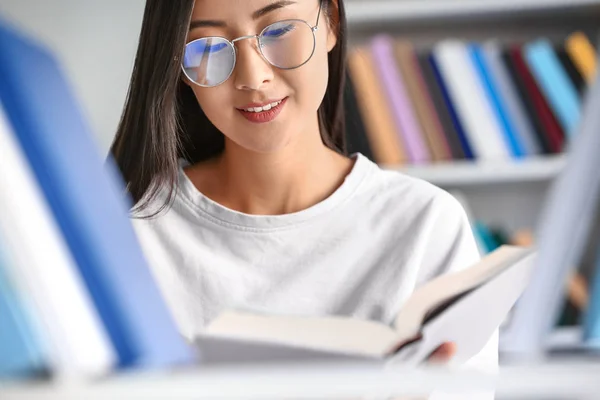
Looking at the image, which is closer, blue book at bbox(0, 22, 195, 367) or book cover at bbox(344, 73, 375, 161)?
blue book at bbox(0, 22, 195, 367)

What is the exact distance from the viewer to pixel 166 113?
1.21 metres

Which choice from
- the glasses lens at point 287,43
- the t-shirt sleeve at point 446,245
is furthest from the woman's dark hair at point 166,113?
the t-shirt sleeve at point 446,245

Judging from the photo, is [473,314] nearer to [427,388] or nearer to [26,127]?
[427,388]

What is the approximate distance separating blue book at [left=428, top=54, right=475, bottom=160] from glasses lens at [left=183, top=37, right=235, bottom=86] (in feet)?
2.65

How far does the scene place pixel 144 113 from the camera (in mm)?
1227

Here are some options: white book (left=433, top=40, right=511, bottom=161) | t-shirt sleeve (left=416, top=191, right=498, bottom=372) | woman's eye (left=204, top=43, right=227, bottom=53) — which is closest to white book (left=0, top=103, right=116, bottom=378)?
woman's eye (left=204, top=43, right=227, bottom=53)

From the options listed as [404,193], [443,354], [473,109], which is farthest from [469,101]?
[443,354]

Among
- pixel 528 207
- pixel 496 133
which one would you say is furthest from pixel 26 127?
pixel 528 207

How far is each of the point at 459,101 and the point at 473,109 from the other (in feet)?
0.13

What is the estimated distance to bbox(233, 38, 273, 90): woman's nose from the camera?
1082 mm

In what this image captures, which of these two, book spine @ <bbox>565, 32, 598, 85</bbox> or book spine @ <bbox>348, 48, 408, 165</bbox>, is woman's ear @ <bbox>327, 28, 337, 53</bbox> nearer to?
book spine @ <bbox>348, 48, 408, 165</bbox>

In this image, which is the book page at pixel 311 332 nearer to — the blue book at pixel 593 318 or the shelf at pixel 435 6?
the blue book at pixel 593 318

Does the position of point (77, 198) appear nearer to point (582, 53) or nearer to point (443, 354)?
point (443, 354)

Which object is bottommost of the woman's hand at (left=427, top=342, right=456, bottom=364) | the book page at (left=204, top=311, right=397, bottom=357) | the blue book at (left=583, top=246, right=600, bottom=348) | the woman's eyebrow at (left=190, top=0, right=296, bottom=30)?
the woman's hand at (left=427, top=342, right=456, bottom=364)
